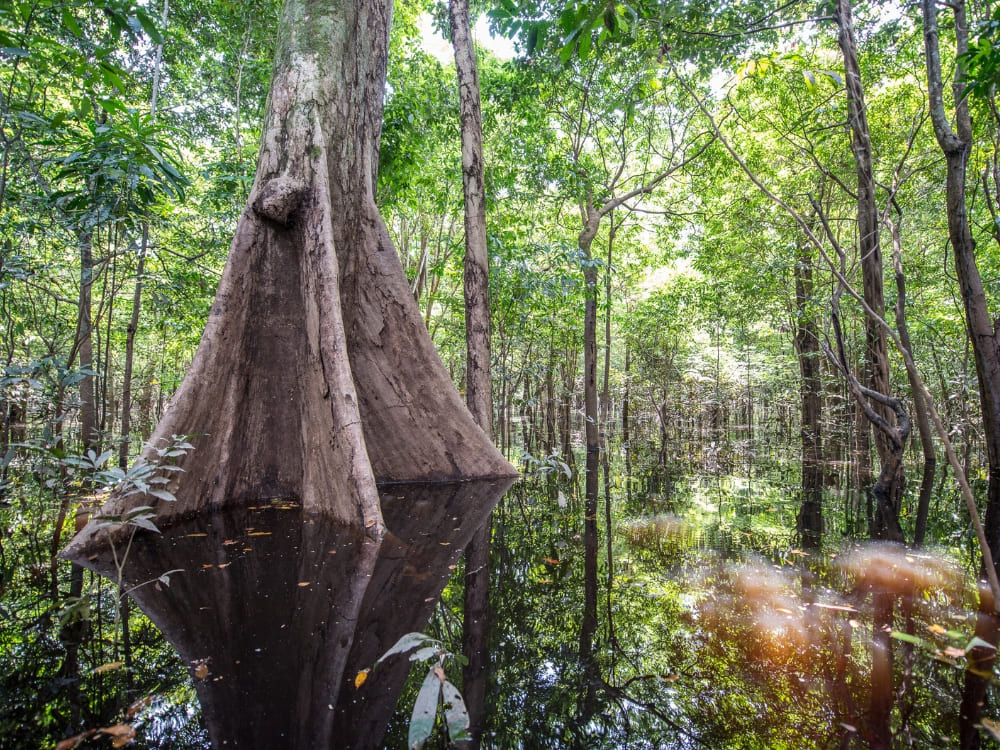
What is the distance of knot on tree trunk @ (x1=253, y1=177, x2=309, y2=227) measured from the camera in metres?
3.61

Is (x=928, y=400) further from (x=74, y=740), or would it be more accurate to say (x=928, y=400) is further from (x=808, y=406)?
(x=808, y=406)

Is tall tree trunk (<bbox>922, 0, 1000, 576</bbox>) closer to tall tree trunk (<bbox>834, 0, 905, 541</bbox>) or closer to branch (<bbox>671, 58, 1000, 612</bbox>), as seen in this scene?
tall tree trunk (<bbox>834, 0, 905, 541</bbox>)

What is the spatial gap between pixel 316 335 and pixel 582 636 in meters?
2.65

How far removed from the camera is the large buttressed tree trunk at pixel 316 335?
11.0 feet

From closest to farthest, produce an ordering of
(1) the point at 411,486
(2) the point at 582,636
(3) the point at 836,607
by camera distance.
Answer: (2) the point at 582,636 < (3) the point at 836,607 < (1) the point at 411,486

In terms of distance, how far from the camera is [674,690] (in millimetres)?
1576

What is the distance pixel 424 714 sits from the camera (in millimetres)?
1150

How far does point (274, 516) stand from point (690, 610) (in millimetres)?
2842

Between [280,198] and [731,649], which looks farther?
[280,198]

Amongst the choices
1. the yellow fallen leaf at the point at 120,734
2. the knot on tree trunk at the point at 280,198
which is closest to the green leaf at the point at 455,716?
the yellow fallen leaf at the point at 120,734

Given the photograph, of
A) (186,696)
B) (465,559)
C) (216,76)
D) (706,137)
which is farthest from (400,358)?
(706,137)

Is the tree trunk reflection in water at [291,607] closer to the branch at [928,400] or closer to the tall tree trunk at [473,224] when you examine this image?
the branch at [928,400]

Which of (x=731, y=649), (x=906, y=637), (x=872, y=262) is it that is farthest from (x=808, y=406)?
(x=731, y=649)

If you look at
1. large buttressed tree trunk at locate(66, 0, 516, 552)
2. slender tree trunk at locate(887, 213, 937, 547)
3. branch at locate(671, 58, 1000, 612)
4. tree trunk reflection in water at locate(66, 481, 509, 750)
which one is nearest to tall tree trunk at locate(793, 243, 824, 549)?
slender tree trunk at locate(887, 213, 937, 547)
